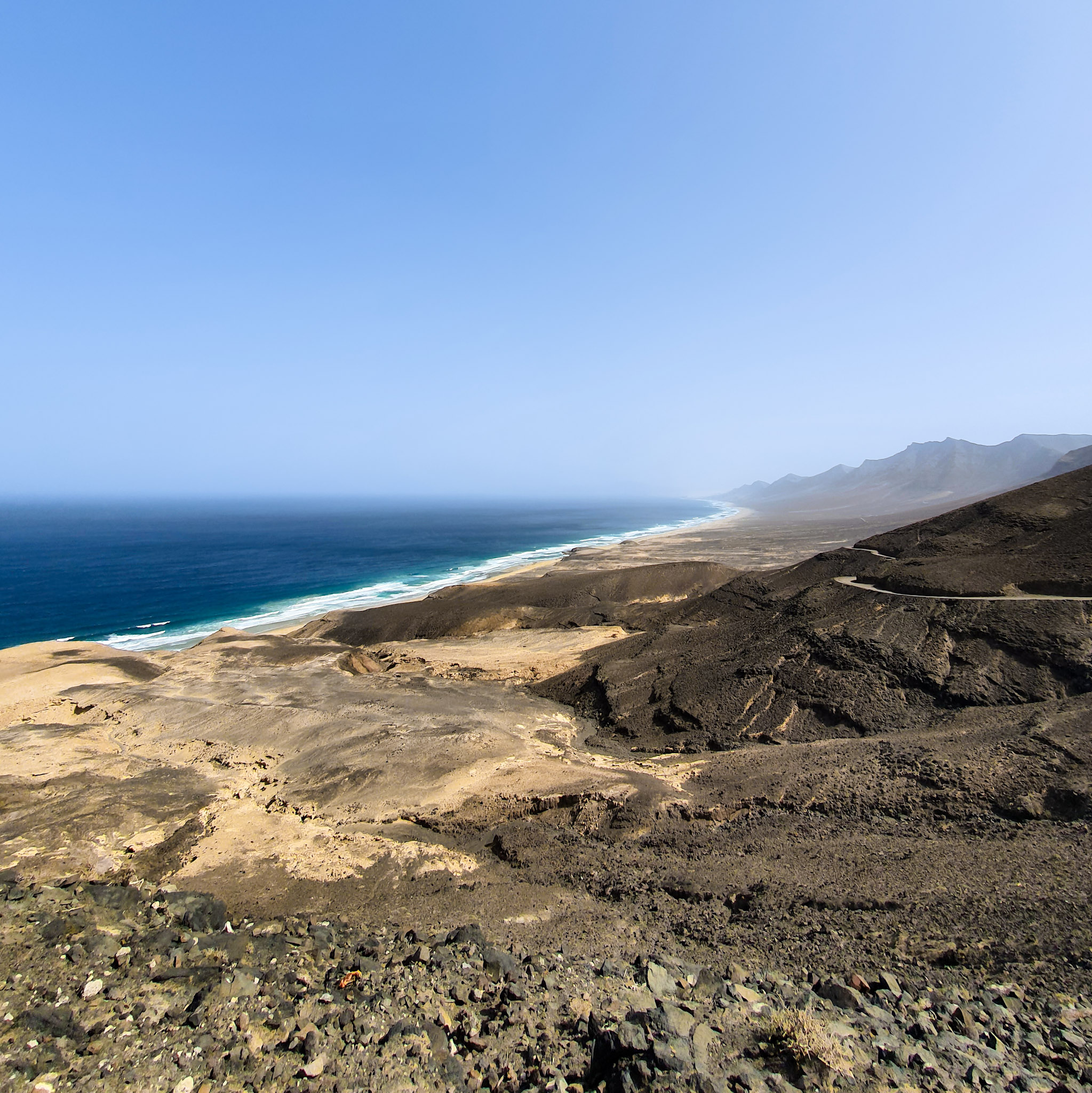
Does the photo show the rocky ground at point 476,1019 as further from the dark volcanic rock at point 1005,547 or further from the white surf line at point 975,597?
the dark volcanic rock at point 1005,547

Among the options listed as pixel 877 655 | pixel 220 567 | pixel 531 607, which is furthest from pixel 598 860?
pixel 220 567

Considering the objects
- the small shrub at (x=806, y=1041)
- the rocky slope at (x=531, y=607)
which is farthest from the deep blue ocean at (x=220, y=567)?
the small shrub at (x=806, y=1041)

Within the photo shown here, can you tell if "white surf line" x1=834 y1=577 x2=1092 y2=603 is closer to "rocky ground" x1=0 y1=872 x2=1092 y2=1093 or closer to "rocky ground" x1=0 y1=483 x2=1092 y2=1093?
"rocky ground" x1=0 y1=483 x2=1092 y2=1093

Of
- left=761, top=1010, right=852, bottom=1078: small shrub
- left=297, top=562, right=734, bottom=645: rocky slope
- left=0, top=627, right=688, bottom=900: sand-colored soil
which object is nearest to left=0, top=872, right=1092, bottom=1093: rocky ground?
left=761, top=1010, right=852, bottom=1078: small shrub

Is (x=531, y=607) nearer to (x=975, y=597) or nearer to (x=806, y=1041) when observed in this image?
(x=975, y=597)

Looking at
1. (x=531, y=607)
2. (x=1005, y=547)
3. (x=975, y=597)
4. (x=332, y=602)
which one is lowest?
(x=332, y=602)

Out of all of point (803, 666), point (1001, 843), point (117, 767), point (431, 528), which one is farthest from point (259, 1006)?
point (431, 528)
